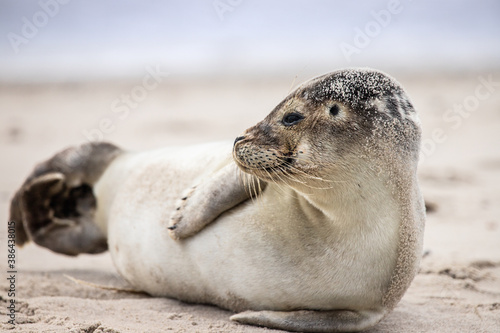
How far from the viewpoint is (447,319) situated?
140 inches

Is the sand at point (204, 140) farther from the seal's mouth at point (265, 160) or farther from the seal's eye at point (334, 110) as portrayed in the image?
the seal's eye at point (334, 110)

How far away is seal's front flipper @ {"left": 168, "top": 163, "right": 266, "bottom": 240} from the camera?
3430 mm

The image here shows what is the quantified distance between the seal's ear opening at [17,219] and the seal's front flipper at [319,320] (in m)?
2.43

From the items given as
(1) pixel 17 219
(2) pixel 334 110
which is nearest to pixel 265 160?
(2) pixel 334 110

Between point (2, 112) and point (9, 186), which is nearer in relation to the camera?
point (9, 186)

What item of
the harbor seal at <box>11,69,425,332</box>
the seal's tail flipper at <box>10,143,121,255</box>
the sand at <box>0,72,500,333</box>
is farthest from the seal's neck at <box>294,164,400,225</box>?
the seal's tail flipper at <box>10,143,121,255</box>

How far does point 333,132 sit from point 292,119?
216 mm

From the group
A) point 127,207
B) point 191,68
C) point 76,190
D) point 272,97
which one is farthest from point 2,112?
point 191,68

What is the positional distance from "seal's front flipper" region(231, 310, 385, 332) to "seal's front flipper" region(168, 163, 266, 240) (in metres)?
0.61

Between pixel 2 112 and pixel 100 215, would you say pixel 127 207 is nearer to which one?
pixel 100 215

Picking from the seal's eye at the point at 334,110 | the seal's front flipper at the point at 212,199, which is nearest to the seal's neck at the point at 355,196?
the seal's eye at the point at 334,110

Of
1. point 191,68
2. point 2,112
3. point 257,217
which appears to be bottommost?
point 257,217

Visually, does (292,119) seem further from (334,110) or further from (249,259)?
(249,259)

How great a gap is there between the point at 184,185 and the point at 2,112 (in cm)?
1097
